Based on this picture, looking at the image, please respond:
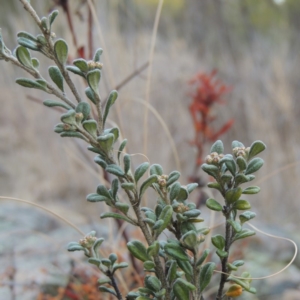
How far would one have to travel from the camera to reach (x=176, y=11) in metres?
3.10

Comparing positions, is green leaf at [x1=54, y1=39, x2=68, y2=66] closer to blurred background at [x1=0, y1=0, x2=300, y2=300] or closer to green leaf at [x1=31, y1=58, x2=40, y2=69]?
green leaf at [x1=31, y1=58, x2=40, y2=69]

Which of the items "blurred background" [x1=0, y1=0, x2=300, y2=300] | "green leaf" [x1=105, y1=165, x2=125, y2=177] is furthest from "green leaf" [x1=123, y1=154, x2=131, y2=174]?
"blurred background" [x1=0, y1=0, x2=300, y2=300]

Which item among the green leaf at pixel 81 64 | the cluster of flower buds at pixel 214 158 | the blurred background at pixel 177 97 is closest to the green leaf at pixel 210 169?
the cluster of flower buds at pixel 214 158

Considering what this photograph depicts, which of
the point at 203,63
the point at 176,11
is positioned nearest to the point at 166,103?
the point at 203,63

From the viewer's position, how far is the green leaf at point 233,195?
11.1 inches

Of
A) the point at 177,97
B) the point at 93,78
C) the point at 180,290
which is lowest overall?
the point at 180,290

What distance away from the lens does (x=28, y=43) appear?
0.92ft

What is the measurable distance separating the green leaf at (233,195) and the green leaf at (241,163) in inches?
0.6

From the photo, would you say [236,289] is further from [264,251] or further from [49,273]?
[264,251]

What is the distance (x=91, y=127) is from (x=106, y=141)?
14 mm

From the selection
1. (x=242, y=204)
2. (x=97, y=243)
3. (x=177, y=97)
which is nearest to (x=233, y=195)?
(x=242, y=204)

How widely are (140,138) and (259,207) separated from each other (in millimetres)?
743

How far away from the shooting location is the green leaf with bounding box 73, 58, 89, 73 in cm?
27

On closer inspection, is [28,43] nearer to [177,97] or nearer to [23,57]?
[23,57]
